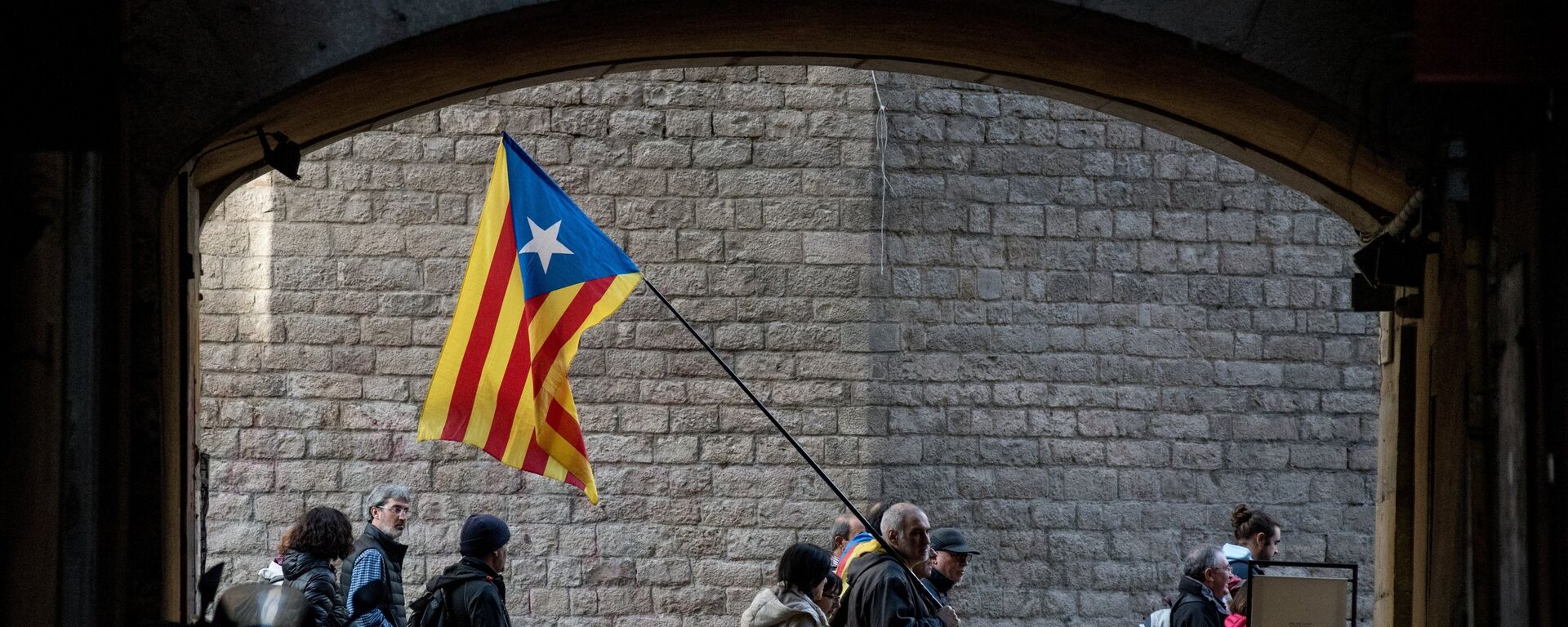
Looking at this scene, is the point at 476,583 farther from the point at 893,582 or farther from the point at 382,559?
the point at 893,582

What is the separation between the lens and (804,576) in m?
6.19

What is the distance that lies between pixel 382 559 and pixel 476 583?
3.15 ft

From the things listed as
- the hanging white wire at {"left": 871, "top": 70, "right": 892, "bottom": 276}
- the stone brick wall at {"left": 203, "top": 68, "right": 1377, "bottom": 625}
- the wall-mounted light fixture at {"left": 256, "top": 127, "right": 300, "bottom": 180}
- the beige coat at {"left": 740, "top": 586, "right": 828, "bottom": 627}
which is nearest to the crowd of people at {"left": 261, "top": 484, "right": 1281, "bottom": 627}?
the beige coat at {"left": 740, "top": 586, "right": 828, "bottom": 627}

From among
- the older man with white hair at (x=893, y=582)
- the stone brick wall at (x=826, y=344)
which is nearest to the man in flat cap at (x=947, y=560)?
the older man with white hair at (x=893, y=582)

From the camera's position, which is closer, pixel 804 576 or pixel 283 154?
pixel 283 154

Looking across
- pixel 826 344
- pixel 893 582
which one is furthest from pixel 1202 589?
pixel 826 344

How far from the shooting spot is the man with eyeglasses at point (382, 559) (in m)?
7.29

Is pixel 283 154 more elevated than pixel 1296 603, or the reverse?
pixel 283 154

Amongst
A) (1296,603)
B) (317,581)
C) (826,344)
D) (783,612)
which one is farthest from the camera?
(826,344)

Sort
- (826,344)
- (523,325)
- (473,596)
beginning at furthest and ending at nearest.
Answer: (826,344) < (473,596) < (523,325)

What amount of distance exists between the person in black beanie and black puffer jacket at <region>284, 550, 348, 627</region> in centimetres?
69

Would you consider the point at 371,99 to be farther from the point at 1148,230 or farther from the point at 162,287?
Result: the point at 1148,230

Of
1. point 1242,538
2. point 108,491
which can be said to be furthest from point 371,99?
point 1242,538

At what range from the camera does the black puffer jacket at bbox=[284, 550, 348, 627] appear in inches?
Result: 279
